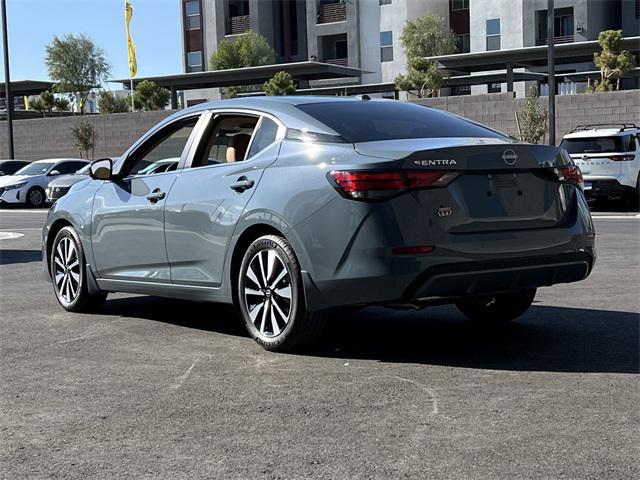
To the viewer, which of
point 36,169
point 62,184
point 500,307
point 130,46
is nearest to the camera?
point 500,307

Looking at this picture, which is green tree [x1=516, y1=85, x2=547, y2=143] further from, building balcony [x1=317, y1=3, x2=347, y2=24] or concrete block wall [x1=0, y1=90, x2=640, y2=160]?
building balcony [x1=317, y1=3, x2=347, y2=24]

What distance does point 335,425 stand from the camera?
4.63 meters

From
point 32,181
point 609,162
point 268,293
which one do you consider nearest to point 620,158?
point 609,162

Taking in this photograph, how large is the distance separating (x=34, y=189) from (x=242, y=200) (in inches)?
976

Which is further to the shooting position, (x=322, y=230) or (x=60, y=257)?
(x=60, y=257)

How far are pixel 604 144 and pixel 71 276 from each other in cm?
1490

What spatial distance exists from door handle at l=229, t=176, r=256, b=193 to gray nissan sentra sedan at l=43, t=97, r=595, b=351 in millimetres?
10

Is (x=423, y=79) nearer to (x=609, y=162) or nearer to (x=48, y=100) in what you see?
(x=48, y=100)

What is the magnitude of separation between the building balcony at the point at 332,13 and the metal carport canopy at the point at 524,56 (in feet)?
57.0

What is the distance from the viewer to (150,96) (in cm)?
4569

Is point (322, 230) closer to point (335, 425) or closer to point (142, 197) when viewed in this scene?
point (335, 425)

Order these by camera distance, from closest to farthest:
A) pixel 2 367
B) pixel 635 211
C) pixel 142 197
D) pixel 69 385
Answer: pixel 69 385
pixel 2 367
pixel 142 197
pixel 635 211

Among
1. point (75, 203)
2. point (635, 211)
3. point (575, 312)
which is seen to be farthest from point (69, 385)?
point (635, 211)

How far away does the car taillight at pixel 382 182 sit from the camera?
5.75m
